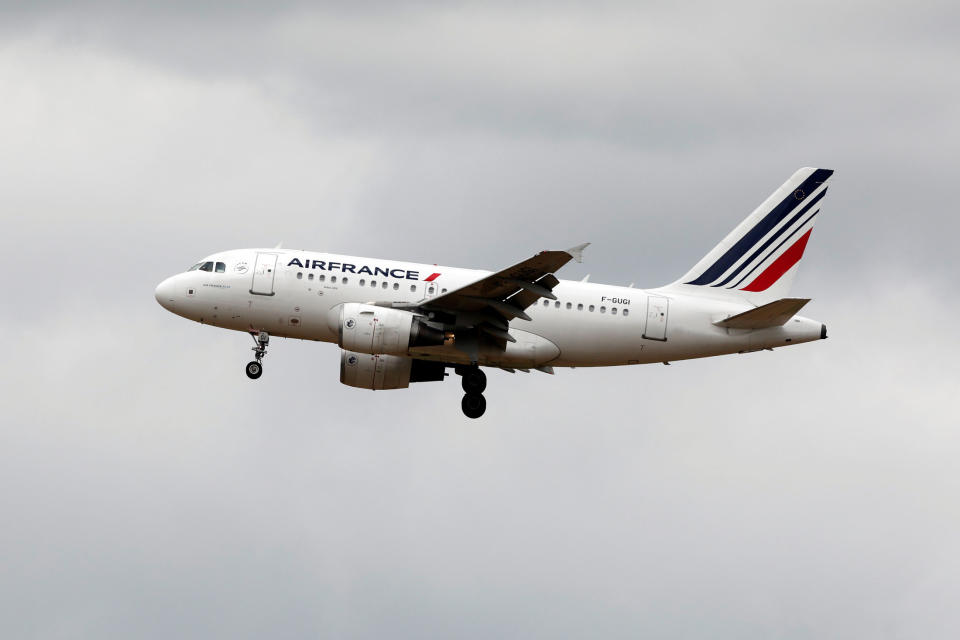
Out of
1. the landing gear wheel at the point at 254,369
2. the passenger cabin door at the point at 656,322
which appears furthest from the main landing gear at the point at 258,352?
the passenger cabin door at the point at 656,322

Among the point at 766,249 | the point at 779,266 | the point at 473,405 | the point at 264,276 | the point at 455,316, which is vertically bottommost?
the point at 473,405

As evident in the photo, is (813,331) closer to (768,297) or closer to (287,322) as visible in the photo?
(768,297)

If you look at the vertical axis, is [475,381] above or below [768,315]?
below

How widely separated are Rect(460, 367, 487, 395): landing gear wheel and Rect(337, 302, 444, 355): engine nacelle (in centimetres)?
335

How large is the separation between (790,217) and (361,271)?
54.9 ft

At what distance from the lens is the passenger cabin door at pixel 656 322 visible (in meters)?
55.4

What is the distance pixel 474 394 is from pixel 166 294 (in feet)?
38.8

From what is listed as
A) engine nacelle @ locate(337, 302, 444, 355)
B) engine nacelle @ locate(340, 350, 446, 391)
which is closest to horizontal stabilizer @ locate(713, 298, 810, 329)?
engine nacelle @ locate(340, 350, 446, 391)

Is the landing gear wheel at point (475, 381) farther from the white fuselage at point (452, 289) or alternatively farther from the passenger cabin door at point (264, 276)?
the passenger cabin door at point (264, 276)

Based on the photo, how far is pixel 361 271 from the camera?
54875 mm

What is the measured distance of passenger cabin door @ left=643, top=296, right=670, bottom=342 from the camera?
182 ft

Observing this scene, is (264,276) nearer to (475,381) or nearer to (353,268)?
(353,268)

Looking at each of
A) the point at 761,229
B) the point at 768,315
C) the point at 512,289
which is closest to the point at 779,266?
the point at 761,229

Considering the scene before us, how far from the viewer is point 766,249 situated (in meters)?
58.4
